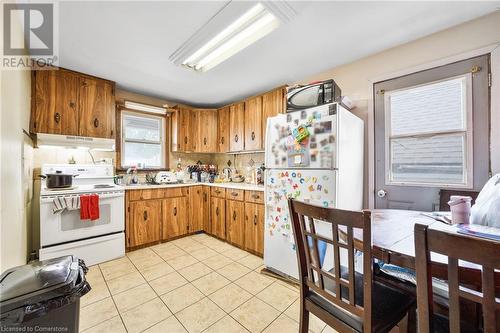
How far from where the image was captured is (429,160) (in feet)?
6.39

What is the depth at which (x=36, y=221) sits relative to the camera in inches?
97.8

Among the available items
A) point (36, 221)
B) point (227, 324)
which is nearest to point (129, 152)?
point (36, 221)

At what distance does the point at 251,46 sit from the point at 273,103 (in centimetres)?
101

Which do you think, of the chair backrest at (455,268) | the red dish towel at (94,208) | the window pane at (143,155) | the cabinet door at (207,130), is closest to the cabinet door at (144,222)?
the red dish towel at (94,208)

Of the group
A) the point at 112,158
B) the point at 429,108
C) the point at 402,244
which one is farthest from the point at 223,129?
the point at 402,244

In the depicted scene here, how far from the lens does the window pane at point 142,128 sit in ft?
11.2

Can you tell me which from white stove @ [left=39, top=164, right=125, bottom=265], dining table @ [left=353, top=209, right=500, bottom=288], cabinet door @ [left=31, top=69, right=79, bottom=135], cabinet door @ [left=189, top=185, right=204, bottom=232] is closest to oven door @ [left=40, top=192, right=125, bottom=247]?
white stove @ [left=39, top=164, right=125, bottom=265]

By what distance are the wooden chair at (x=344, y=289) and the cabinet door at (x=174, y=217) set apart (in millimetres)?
2624

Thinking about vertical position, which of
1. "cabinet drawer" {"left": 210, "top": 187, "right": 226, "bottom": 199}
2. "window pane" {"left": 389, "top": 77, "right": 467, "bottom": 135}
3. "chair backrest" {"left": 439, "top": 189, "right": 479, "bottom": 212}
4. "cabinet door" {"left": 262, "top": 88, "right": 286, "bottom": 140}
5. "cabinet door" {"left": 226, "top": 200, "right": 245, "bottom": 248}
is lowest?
"cabinet door" {"left": 226, "top": 200, "right": 245, "bottom": 248}

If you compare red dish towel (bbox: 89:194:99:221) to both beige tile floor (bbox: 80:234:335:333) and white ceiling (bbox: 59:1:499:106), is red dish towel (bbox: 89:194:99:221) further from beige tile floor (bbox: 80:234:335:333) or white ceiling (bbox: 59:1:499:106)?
white ceiling (bbox: 59:1:499:106)

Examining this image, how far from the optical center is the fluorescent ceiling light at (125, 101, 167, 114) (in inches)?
128

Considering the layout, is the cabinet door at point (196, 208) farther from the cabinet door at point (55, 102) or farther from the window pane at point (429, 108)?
the window pane at point (429, 108)

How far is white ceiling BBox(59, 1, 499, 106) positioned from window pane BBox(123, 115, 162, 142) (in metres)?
0.71

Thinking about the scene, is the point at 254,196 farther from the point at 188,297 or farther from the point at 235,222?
the point at 188,297
